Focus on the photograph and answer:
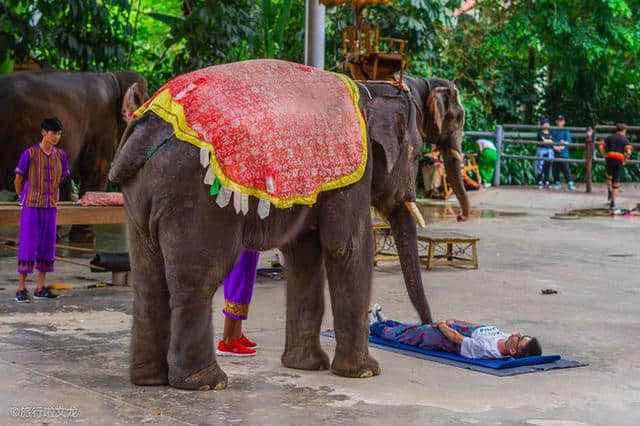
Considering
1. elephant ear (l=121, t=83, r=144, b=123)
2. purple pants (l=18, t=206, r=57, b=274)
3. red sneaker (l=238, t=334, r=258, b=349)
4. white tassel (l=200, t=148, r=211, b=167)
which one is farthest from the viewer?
elephant ear (l=121, t=83, r=144, b=123)

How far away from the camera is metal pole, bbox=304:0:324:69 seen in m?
11.3

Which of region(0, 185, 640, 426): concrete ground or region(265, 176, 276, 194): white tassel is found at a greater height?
region(265, 176, 276, 194): white tassel

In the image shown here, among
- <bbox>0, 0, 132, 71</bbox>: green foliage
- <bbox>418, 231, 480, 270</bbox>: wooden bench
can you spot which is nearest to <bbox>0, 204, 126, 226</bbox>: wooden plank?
<bbox>418, 231, 480, 270</bbox>: wooden bench

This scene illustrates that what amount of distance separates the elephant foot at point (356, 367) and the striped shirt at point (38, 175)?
12.1 feet

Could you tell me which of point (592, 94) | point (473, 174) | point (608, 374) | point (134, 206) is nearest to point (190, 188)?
point (134, 206)

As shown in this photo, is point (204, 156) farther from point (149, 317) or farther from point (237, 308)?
point (237, 308)

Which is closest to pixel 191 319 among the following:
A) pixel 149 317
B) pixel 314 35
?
pixel 149 317

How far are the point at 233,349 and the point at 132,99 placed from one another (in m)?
6.64

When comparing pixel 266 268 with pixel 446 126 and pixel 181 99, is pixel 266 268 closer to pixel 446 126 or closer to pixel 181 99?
pixel 446 126

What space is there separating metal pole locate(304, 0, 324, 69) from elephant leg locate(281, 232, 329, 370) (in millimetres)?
4596

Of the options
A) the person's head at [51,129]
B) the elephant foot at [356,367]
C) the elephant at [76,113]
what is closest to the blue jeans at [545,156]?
the elephant at [76,113]

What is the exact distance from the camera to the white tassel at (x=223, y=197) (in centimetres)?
609

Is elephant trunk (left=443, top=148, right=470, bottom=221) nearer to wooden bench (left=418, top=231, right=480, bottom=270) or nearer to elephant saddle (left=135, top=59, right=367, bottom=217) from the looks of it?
elephant saddle (left=135, top=59, right=367, bottom=217)

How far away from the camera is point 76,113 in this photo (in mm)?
13555
